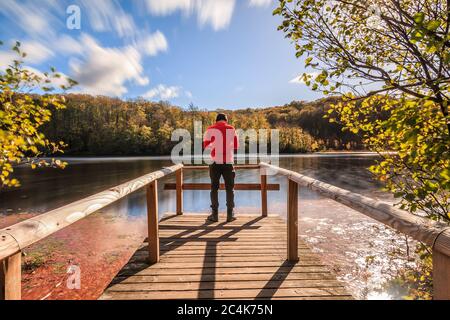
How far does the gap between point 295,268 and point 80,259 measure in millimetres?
6471

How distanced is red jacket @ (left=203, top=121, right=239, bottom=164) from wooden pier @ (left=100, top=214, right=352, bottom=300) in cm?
135

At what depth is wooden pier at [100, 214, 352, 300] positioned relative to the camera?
8.88ft

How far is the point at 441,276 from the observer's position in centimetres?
109

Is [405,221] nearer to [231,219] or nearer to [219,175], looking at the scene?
[219,175]

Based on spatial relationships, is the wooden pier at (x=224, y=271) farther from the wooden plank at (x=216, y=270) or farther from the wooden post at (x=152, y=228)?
the wooden post at (x=152, y=228)

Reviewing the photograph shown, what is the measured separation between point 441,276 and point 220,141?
393 cm

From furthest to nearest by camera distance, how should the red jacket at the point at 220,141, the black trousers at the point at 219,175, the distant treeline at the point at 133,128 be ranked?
the distant treeline at the point at 133,128, the black trousers at the point at 219,175, the red jacket at the point at 220,141

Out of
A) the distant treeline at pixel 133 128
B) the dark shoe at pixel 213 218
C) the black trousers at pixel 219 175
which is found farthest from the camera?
the distant treeline at pixel 133 128

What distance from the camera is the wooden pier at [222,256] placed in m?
1.15

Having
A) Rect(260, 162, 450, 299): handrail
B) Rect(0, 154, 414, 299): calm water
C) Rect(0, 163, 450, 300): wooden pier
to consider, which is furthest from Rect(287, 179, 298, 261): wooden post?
Rect(260, 162, 450, 299): handrail

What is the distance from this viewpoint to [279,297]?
2621mm

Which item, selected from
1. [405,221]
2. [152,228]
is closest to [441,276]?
[405,221]

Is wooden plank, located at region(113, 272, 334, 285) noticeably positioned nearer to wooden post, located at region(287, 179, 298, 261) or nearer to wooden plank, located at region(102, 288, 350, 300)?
wooden plank, located at region(102, 288, 350, 300)

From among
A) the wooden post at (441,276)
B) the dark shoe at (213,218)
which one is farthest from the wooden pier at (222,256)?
the dark shoe at (213,218)
